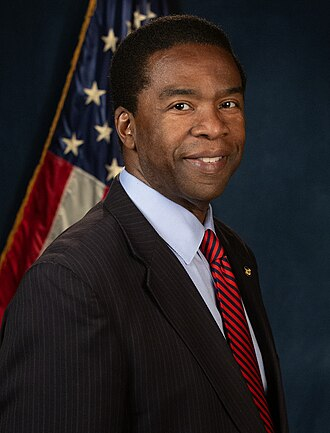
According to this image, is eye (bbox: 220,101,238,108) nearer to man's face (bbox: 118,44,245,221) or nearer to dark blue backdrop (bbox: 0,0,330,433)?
man's face (bbox: 118,44,245,221)

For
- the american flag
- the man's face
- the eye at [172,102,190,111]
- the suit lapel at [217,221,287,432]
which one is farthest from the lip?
the american flag

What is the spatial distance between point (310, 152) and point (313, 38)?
60 centimetres

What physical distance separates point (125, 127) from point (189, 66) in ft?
0.69

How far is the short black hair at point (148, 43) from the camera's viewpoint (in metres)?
1.66

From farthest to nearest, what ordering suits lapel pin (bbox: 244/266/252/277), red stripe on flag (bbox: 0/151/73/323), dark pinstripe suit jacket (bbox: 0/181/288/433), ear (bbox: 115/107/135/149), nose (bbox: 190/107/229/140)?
red stripe on flag (bbox: 0/151/73/323), lapel pin (bbox: 244/266/252/277), ear (bbox: 115/107/135/149), nose (bbox: 190/107/229/140), dark pinstripe suit jacket (bbox: 0/181/288/433)

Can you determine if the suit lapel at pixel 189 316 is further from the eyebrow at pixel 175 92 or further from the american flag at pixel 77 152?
the american flag at pixel 77 152

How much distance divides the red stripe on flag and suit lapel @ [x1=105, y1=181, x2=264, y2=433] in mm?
2116

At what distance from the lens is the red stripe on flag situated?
372cm

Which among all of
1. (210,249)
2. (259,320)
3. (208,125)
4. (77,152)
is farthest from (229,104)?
(77,152)

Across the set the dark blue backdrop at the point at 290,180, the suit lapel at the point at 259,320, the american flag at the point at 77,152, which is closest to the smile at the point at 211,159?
the suit lapel at the point at 259,320

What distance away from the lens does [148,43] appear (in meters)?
1.68

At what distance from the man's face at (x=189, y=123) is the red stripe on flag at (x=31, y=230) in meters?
2.06

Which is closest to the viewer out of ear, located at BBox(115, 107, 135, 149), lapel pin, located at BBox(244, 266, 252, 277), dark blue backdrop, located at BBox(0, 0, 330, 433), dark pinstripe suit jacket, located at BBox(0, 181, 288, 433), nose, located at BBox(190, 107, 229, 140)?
dark pinstripe suit jacket, located at BBox(0, 181, 288, 433)

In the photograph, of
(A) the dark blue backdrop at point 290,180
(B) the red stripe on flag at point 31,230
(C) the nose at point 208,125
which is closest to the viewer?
(C) the nose at point 208,125
